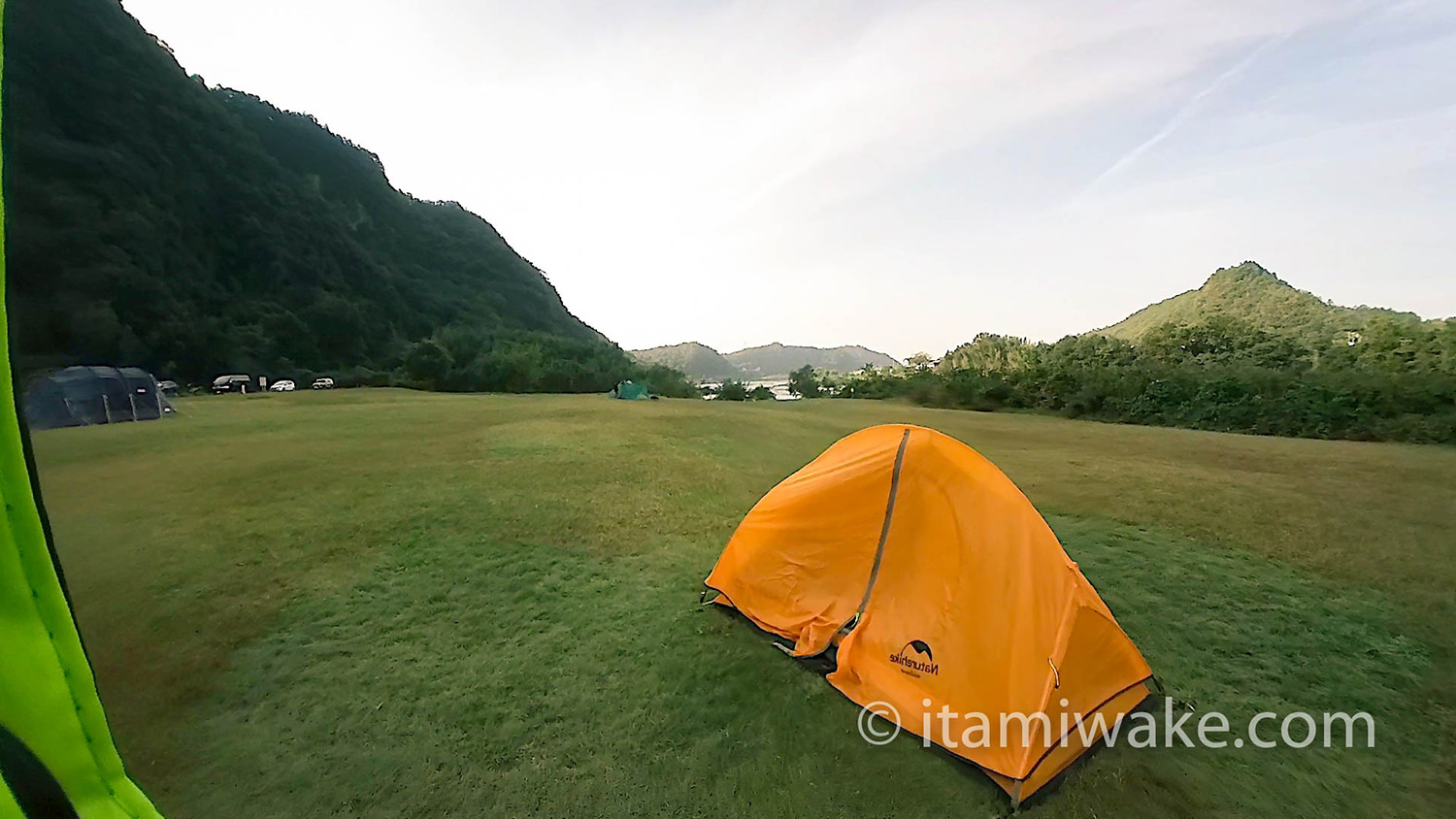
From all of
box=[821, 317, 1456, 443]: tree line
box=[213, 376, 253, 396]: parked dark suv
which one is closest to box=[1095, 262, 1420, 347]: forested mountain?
box=[821, 317, 1456, 443]: tree line

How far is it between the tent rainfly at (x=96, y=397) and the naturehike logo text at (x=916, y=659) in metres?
2.86

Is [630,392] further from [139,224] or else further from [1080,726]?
[1080,726]

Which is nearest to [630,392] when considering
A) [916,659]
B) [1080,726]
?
[916,659]

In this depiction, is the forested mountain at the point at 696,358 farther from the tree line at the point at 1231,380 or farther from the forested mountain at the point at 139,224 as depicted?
the tree line at the point at 1231,380

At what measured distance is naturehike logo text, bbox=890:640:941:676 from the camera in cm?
274

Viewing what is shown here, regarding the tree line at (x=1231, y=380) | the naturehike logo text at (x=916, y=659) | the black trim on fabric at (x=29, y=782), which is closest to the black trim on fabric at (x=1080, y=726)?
the naturehike logo text at (x=916, y=659)

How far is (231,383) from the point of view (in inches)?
352

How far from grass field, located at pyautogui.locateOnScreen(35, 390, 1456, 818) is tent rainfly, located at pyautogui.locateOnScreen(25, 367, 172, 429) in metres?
0.11

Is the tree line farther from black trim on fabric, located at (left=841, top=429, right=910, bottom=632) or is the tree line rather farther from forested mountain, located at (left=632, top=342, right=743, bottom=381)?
forested mountain, located at (left=632, top=342, right=743, bottom=381)

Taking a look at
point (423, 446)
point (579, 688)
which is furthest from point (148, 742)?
point (423, 446)

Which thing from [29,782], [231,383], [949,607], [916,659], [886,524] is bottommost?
[916,659]

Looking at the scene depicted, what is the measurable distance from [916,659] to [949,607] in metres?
0.28

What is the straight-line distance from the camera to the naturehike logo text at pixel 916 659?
2738mm

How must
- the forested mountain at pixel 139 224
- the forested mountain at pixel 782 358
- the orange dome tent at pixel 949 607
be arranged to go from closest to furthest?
the forested mountain at pixel 139 224
the orange dome tent at pixel 949 607
the forested mountain at pixel 782 358
